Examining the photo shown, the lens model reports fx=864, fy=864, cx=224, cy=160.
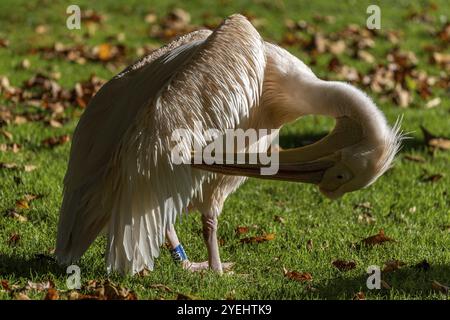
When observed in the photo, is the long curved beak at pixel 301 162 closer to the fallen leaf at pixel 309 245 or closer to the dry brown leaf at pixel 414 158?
the fallen leaf at pixel 309 245

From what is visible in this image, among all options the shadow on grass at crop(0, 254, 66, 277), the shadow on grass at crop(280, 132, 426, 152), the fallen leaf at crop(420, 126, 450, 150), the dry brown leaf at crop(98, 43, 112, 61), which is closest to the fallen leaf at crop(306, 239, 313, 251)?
the shadow on grass at crop(0, 254, 66, 277)

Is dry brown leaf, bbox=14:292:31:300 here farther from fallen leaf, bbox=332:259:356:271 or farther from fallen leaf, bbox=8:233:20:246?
fallen leaf, bbox=332:259:356:271

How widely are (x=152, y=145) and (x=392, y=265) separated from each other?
182 centimetres

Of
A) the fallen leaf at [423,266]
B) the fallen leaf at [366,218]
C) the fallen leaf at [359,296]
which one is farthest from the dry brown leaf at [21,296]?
the fallen leaf at [366,218]

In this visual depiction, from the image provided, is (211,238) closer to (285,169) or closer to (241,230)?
(241,230)

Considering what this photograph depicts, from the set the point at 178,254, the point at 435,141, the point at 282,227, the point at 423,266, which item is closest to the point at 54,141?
the point at 282,227

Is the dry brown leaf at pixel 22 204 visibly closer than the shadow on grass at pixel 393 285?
No

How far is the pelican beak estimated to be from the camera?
5114 mm

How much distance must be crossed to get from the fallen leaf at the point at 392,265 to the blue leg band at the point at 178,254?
132cm

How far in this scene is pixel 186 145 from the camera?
4.96 meters

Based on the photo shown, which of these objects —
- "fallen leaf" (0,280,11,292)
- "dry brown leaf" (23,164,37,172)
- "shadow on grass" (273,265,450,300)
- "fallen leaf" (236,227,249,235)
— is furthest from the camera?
"dry brown leaf" (23,164,37,172)

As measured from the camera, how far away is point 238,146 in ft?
17.8

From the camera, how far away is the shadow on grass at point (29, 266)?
529 centimetres

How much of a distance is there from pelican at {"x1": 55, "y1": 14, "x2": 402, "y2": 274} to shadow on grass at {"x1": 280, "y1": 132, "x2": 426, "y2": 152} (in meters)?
2.90
